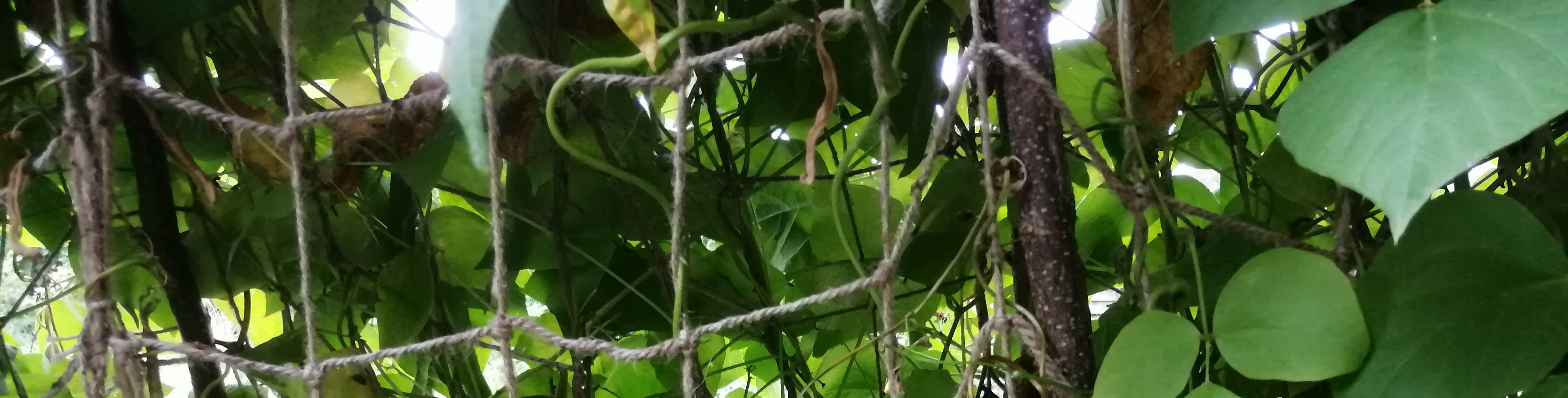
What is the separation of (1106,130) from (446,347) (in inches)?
12.5

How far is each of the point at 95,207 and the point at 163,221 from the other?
0.34 ft

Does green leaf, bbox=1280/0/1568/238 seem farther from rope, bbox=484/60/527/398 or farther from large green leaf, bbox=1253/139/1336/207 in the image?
rope, bbox=484/60/527/398

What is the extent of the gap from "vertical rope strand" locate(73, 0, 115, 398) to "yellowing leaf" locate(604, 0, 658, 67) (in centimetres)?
23

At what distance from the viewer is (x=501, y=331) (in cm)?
27

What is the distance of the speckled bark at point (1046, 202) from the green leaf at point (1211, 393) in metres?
0.03

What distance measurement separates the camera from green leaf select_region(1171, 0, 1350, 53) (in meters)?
0.22

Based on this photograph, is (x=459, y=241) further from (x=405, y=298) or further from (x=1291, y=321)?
(x=1291, y=321)

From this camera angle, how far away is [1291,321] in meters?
0.24

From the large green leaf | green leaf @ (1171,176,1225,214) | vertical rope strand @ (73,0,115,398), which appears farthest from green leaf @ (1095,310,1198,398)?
vertical rope strand @ (73,0,115,398)

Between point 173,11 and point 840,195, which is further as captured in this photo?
point 840,195

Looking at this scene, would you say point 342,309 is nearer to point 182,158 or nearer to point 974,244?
point 182,158

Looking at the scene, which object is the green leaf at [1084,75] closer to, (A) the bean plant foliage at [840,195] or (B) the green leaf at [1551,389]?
(A) the bean plant foliage at [840,195]

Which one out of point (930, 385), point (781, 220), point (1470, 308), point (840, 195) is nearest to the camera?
point (1470, 308)

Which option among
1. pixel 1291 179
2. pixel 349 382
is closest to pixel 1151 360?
pixel 1291 179
